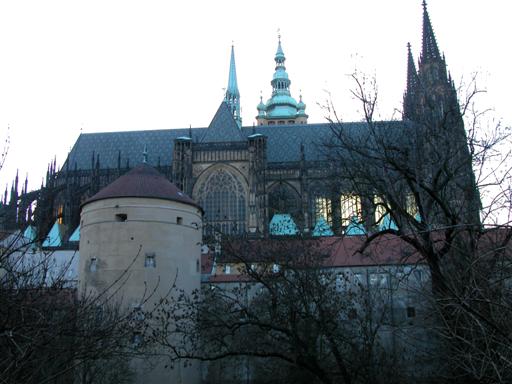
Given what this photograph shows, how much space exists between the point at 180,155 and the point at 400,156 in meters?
31.2

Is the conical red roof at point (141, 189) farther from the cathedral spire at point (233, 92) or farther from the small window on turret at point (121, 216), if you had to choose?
the cathedral spire at point (233, 92)

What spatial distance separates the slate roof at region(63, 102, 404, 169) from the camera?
48.4 metres

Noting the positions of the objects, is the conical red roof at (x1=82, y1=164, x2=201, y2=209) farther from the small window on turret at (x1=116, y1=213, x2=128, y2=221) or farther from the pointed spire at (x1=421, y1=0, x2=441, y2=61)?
the pointed spire at (x1=421, y1=0, x2=441, y2=61)

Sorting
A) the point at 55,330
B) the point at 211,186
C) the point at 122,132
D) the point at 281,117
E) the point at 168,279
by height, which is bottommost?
the point at 55,330

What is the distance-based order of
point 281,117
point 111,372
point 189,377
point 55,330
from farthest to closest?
point 281,117 → point 189,377 → point 111,372 → point 55,330

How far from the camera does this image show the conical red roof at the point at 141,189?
82.7 ft

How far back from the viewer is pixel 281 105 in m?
79.7

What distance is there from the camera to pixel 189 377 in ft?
78.9

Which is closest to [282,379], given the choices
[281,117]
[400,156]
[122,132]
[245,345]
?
[245,345]

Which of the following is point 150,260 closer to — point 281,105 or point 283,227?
point 283,227

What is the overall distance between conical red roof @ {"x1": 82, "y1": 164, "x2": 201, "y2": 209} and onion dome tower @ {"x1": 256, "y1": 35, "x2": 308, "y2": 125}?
52808 millimetres

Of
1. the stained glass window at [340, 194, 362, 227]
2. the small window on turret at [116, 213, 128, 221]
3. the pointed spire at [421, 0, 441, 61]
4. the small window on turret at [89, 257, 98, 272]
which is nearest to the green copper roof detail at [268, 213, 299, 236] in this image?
the stained glass window at [340, 194, 362, 227]

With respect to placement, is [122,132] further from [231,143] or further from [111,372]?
[111,372]

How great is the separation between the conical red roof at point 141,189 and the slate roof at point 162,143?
1943 cm
